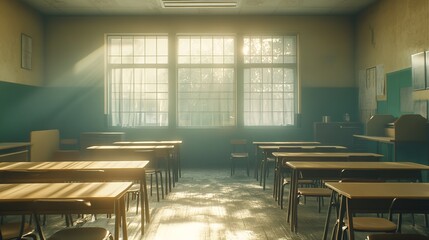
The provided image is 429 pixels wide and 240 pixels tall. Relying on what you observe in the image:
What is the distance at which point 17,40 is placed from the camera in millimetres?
7797

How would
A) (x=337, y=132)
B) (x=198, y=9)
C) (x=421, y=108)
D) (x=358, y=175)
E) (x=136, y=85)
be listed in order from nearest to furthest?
(x=358, y=175) < (x=421, y=108) < (x=337, y=132) < (x=198, y=9) < (x=136, y=85)

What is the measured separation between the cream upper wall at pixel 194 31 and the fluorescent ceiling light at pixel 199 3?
0.75 m

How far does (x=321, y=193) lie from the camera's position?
153 inches

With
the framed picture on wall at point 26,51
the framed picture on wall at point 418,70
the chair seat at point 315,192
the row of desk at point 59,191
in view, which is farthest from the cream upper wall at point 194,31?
the row of desk at point 59,191

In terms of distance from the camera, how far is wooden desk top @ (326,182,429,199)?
2275 mm

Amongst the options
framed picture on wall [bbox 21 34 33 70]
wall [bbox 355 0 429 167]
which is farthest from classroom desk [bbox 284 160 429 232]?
framed picture on wall [bbox 21 34 33 70]

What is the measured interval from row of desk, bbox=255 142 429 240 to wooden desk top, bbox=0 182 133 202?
1.40m

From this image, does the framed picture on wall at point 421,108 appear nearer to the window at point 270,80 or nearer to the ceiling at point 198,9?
the ceiling at point 198,9

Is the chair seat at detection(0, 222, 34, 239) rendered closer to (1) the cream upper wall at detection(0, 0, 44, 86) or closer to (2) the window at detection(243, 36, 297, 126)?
(1) the cream upper wall at detection(0, 0, 44, 86)

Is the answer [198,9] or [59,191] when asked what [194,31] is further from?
[59,191]

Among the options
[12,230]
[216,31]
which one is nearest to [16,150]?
[216,31]

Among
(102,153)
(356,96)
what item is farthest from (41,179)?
(356,96)

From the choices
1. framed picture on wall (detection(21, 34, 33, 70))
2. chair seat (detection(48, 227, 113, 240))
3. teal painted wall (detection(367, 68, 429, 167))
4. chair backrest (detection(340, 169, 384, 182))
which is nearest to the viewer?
chair seat (detection(48, 227, 113, 240))

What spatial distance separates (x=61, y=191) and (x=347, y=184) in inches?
73.4
